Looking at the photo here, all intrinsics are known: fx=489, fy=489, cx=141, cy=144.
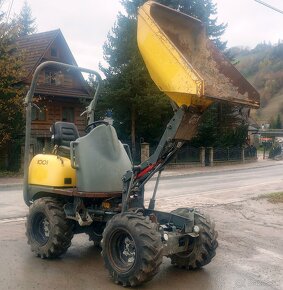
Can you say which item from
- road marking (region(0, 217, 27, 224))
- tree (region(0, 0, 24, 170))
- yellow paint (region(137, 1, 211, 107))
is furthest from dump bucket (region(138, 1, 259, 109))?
tree (region(0, 0, 24, 170))

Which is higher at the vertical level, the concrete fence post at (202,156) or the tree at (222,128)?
the tree at (222,128)

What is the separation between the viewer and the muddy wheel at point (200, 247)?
617 centimetres

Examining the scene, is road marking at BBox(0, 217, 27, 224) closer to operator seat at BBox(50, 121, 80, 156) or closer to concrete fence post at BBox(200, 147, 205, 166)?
operator seat at BBox(50, 121, 80, 156)

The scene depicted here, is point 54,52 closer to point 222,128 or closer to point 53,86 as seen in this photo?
point 53,86

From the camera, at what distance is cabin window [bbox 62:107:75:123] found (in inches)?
1474

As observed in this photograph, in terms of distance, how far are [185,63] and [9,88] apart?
19837 millimetres

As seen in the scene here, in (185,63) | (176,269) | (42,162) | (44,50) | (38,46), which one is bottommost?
(176,269)

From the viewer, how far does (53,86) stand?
3550 cm

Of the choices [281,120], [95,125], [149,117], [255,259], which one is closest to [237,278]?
[255,259]

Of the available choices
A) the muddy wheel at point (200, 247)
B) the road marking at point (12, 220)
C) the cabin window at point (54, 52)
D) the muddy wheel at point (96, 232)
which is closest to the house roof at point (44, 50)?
the cabin window at point (54, 52)

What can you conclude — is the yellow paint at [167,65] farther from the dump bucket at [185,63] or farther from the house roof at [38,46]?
the house roof at [38,46]

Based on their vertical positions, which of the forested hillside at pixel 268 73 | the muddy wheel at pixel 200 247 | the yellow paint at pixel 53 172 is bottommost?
the muddy wheel at pixel 200 247

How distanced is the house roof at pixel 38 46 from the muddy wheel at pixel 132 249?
2880cm

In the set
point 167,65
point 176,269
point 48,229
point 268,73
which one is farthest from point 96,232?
point 268,73
